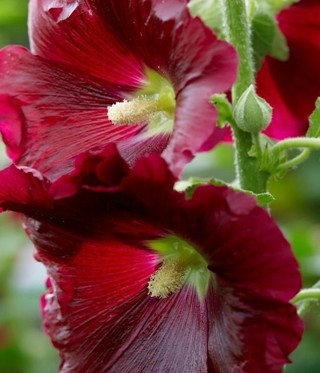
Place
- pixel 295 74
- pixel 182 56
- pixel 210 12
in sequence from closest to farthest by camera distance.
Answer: pixel 182 56 < pixel 210 12 < pixel 295 74

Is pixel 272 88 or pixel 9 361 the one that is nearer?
pixel 272 88

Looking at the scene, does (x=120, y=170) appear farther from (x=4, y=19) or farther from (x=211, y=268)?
(x=4, y=19)

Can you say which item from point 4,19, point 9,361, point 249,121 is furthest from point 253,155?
point 4,19

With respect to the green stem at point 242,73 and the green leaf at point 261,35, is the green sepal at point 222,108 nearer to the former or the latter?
the green stem at point 242,73

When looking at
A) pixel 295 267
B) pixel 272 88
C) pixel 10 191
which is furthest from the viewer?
pixel 272 88

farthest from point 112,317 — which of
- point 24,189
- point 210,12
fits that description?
point 210,12

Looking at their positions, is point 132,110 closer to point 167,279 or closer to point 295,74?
point 167,279
